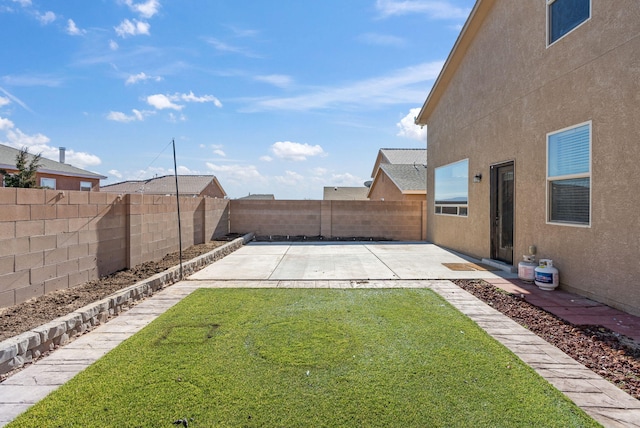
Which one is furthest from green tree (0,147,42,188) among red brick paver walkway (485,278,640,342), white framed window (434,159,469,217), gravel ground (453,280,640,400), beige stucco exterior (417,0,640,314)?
red brick paver walkway (485,278,640,342)

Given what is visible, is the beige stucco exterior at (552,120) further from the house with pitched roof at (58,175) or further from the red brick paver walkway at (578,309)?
the house with pitched roof at (58,175)

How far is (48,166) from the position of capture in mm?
18109

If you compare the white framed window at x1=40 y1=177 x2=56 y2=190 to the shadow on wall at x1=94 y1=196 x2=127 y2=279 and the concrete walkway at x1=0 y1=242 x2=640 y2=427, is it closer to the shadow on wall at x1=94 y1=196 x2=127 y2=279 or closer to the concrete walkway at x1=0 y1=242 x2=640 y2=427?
the concrete walkway at x1=0 y1=242 x2=640 y2=427

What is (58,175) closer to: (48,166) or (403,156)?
(48,166)

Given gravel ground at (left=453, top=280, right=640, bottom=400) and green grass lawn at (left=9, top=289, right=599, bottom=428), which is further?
gravel ground at (left=453, top=280, right=640, bottom=400)

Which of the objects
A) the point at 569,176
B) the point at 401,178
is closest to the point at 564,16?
the point at 569,176

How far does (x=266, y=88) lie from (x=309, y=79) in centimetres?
179

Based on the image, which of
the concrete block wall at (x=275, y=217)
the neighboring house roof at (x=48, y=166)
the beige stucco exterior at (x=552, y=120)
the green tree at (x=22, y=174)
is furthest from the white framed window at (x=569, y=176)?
the neighboring house roof at (x=48, y=166)

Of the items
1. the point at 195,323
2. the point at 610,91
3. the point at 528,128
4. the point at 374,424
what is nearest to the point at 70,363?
→ the point at 195,323

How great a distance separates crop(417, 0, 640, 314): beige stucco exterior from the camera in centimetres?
425

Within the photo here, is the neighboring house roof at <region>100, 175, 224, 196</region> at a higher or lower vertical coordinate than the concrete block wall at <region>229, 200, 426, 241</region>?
higher

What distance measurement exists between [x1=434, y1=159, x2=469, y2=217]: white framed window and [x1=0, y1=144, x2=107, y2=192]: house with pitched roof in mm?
17665

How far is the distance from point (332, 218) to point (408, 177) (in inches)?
175

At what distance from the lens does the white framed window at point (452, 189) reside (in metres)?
9.22
